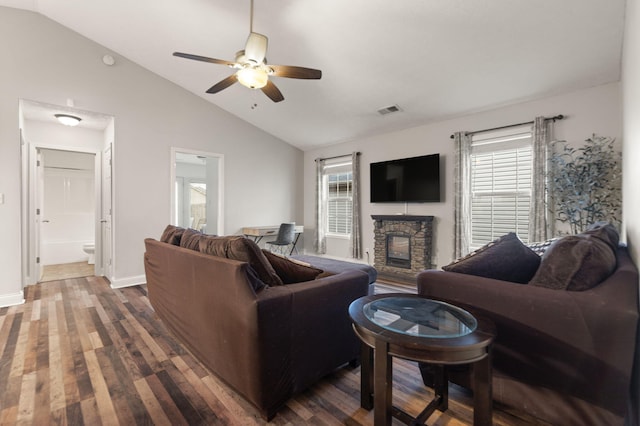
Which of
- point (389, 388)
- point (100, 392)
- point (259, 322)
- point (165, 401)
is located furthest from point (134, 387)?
point (389, 388)

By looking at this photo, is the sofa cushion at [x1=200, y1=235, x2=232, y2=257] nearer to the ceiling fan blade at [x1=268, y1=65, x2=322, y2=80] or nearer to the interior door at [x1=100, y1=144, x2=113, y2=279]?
the ceiling fan blade at [x1=268, y1=65, x2=322, y2=80]

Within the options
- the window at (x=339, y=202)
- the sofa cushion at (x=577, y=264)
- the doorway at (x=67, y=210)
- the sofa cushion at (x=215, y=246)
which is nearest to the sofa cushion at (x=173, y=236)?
the sofa cushion at (x=215, y=246)

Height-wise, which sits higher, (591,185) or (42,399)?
(591,185)

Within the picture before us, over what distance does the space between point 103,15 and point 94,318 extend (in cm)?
361

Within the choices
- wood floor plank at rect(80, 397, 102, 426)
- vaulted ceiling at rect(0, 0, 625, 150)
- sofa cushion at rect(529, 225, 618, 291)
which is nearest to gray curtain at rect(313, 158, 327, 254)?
vaulted ceiling at rect(0, 0, 625, 150)

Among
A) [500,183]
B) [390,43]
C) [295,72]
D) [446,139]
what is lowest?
[500,183]

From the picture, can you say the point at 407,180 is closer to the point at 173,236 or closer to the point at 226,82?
the point at 226,82

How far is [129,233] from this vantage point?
4.40 meters

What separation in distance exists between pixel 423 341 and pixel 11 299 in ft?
15.6

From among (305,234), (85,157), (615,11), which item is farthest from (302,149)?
(615,11)

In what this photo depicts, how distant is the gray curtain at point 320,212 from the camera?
6.48 m

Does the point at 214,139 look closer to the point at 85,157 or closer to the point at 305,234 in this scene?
the point at 305,234

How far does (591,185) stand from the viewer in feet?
10.2

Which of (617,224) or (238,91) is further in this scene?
(238,91)
